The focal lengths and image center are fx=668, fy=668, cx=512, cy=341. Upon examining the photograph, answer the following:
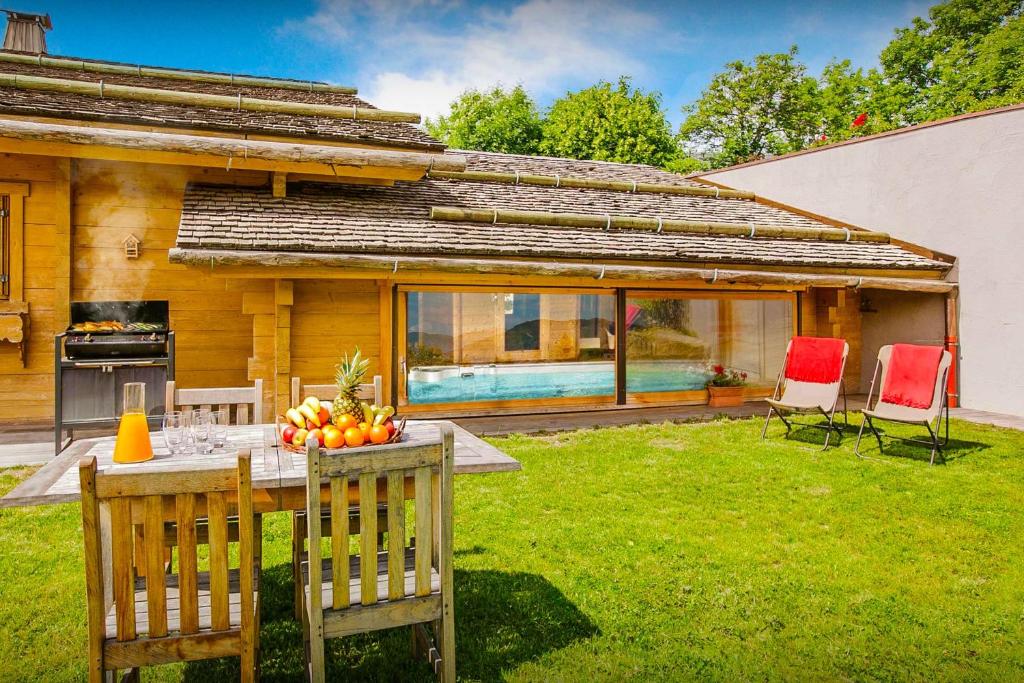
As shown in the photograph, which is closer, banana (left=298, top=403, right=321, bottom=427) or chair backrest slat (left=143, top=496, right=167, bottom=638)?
chair backrest slat (left=143, top=496, right=167, bottom=638)

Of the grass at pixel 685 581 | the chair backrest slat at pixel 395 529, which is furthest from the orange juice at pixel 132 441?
the chair backrest slat at pixel 395 529

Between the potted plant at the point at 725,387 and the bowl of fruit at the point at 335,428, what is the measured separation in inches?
316

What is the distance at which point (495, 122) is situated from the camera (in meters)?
33.1

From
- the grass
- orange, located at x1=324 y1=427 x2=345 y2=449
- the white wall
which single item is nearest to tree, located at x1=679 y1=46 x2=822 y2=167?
the white wall

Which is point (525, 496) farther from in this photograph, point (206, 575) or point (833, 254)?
point (833, 254)

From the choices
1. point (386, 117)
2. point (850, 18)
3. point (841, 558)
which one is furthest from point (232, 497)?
point (850, 18)

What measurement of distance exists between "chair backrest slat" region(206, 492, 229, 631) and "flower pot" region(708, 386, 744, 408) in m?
9.09

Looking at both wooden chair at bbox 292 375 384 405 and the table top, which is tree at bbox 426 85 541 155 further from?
the table top

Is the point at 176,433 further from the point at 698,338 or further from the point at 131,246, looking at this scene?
the point at 698,338

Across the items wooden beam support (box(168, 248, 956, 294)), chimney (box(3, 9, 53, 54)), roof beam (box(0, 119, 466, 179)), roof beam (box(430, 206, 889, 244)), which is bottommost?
wooden beam support (box(168, 248, 956, 294))

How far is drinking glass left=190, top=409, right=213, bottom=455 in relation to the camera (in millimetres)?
3139

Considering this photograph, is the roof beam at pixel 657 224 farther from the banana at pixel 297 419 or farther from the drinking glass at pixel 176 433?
the drinking glass at pixel 176 433

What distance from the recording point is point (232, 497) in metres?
2.64

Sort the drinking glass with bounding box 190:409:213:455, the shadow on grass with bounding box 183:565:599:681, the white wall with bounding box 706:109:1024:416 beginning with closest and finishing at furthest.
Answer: the shadow on grass with bounding box 183:565:599:681, the drinking glass with bounding box 190:409:213:455, the white wall with bounding box 706:109:1024:416
